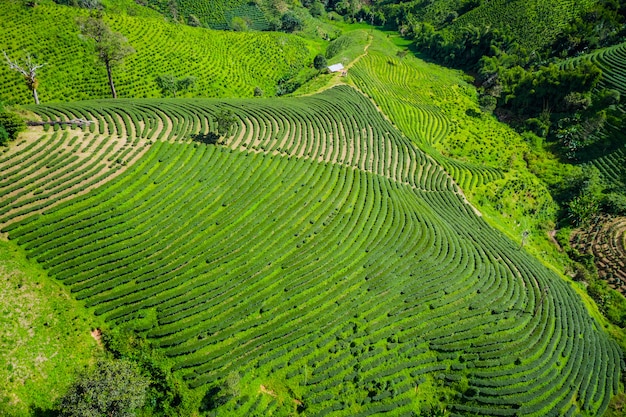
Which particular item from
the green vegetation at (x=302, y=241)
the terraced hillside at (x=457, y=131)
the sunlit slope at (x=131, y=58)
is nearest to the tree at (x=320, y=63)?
the sunlit slope at (x=131, y=58)

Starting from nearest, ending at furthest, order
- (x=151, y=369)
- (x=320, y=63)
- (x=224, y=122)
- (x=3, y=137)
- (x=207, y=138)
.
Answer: (x=151, y=369) < (x=3, y=137) < (x=224, y=122) < (x=207, y=138) < (x=320, y=63)

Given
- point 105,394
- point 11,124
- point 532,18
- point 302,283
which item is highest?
point 532,18

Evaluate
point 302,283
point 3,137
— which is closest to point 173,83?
point 3,137

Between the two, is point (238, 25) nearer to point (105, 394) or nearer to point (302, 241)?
point (302, 241)

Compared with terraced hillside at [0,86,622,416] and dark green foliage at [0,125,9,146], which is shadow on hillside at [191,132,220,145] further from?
dark green foliage at [0,125,9,146]

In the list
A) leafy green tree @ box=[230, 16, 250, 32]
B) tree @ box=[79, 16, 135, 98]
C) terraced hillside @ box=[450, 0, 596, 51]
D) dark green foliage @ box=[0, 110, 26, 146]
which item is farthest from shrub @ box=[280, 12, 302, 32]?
dark green foliage @ box=[0, 110, 26, 146]

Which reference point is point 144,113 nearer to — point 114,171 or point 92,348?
point 114,171
